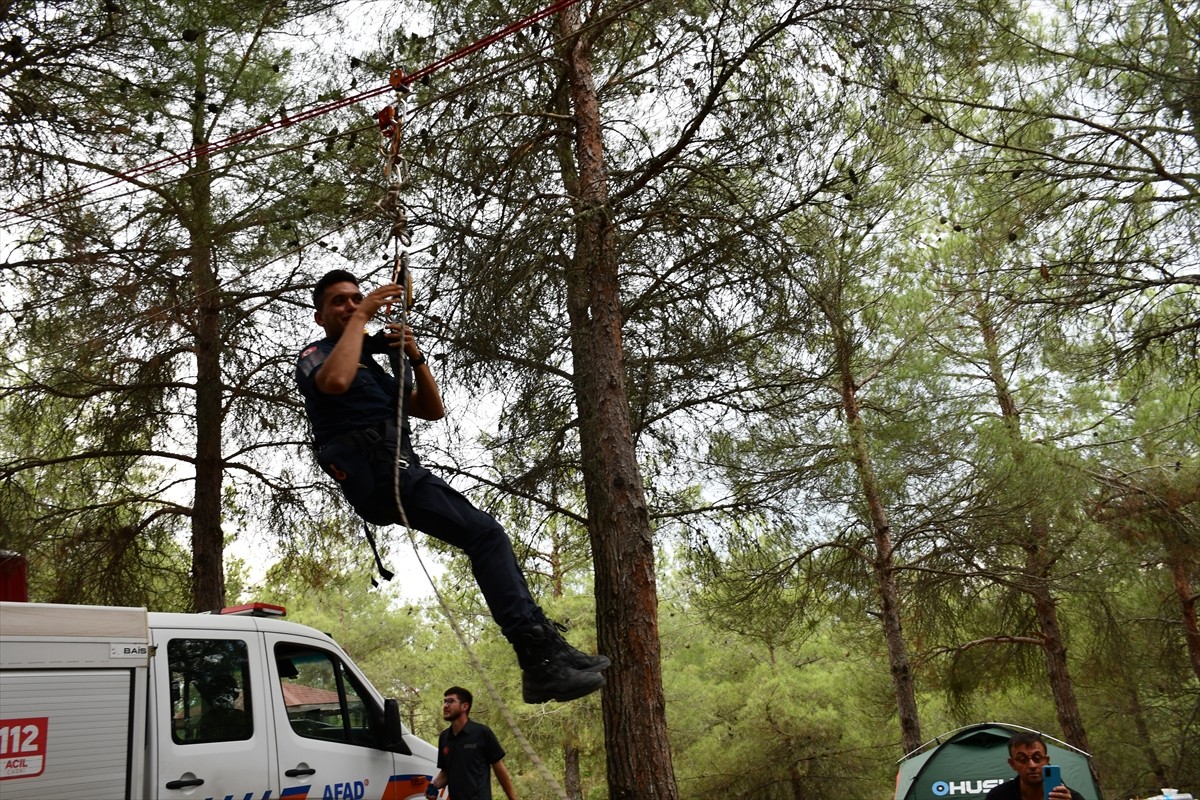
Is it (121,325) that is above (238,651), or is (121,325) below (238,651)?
above

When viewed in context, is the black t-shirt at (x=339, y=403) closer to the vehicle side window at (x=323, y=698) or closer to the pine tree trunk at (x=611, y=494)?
the vehicle side window at (x=323, y=698)

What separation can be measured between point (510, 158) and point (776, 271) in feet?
6.97

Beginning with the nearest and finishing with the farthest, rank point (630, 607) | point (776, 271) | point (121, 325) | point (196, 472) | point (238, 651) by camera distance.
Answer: point (238, 651) → point (630, 607) → point (776, 271) → point (121, 325) → point (196, 472)

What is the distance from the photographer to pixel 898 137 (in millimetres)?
9453

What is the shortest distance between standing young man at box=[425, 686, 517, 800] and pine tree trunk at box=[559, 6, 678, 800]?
0.74m

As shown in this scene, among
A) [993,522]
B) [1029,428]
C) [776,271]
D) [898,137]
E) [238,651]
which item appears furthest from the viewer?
[1029,428]

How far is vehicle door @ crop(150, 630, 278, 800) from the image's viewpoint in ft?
14.9

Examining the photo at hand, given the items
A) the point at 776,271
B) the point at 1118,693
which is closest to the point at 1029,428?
the point at 1118,693

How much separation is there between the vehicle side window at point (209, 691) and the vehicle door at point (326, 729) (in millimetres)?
191

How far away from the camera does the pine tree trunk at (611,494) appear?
19.9ft

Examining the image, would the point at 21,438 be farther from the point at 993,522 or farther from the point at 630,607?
the point at 993,522

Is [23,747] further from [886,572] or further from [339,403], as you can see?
[886,572]

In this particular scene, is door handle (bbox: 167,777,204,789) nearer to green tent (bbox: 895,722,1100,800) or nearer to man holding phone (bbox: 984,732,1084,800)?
man holding phone (bbox: 984,732,1084,800)

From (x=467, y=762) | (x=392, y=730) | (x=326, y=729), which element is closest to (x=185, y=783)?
(x=326, y=729)
